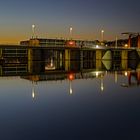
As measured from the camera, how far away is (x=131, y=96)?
2259cm

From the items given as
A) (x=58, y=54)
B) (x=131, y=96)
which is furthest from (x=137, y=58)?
(x=131, y=96)

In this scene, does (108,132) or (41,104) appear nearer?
(108,132)

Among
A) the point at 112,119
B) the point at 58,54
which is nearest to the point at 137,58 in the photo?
the point at 58,54

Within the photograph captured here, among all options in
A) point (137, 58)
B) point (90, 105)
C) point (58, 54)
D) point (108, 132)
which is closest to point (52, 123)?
point (108, 132)

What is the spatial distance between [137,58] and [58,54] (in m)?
37.9

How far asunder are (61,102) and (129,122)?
638cm

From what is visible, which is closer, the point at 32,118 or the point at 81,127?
the point at 81,127

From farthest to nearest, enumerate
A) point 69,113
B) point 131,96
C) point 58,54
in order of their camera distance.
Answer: point 58,54 < point 131,96 < point 69,113

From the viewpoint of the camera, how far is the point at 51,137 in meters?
11.6

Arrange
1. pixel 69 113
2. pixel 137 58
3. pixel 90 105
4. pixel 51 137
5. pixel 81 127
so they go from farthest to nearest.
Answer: pixel 137 58
pixel 90 105
pixel 69 113
pixel 81 127
pixel 51 137

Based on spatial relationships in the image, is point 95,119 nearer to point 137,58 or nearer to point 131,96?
point 131,96

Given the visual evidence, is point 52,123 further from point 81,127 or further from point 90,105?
point 90,105

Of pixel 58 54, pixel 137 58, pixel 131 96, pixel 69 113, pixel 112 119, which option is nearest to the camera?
pixel 112 119

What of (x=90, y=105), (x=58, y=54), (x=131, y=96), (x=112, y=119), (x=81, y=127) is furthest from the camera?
(x=58, y=54)
